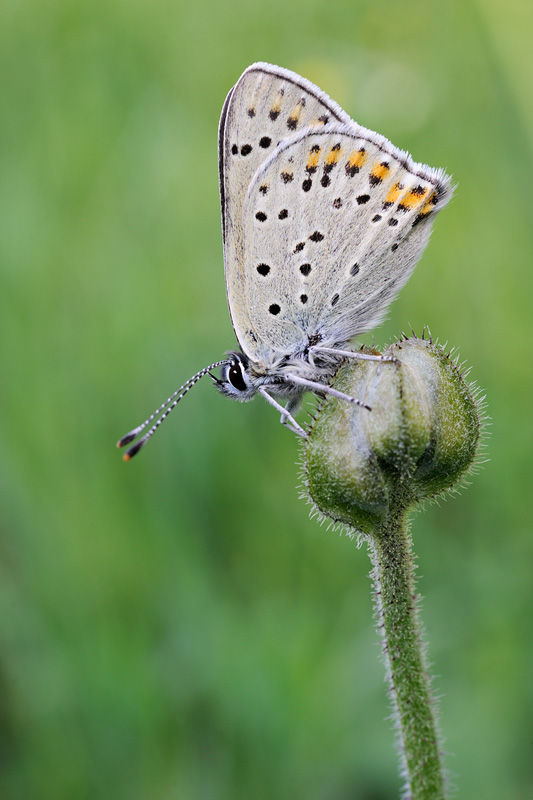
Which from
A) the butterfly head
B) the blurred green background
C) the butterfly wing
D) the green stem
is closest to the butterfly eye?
the butterfly head

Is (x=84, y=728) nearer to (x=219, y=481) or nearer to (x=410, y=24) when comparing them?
(x=219, y=481)

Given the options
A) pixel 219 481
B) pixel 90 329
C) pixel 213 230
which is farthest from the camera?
pixel 213 230

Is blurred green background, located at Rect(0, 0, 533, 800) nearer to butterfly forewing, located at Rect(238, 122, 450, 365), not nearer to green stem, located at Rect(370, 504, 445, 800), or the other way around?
butterfly forewing, located at Rect(238, 122, 450, 365)

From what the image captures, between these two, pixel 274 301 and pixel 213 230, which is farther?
pixel 213 230

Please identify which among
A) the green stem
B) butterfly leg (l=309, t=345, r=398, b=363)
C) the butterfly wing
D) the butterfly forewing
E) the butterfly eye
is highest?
the butterfly wing

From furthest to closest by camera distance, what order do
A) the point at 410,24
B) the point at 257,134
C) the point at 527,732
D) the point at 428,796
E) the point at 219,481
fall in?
the point at 410,24, the point at 219,481, the point at 527,732, the point at 257,134, the point at 428,796

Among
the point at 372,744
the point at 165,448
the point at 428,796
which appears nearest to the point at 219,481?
the point at 165,448

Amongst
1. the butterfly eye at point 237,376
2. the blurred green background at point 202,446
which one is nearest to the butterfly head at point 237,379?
the butterfly eye at point 237,376
